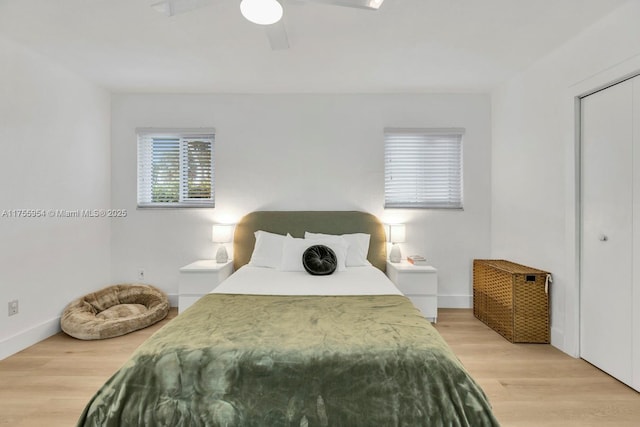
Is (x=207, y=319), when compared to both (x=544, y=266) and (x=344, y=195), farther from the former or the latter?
(x=544, y=266)

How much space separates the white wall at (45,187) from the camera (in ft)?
8.52

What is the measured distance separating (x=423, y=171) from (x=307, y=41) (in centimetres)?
205

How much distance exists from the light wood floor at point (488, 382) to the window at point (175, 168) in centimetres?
160

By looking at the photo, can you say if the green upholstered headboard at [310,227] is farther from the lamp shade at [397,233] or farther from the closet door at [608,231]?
the closet door at [608,231]

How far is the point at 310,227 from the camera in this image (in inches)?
145

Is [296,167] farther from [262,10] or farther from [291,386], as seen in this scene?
[291,386]

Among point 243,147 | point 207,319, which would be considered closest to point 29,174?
point 243,147

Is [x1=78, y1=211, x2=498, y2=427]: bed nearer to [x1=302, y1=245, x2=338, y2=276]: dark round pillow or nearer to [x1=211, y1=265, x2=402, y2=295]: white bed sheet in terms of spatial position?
[x1=211, y1=265, x2=402, y2=295]: white bed sheet

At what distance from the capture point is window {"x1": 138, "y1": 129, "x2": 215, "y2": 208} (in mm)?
3818

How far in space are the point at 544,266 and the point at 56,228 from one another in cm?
460

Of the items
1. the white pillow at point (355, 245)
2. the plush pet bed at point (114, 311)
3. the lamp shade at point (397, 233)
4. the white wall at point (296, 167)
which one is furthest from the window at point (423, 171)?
the plush pet bed at point (114, 311)

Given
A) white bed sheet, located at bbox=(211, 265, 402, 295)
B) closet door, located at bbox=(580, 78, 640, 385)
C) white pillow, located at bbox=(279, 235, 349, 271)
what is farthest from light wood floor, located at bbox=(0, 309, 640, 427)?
white pillow, located at bbox=(279, 235, 349, 271)

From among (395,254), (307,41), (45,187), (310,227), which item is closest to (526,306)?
(395,254)

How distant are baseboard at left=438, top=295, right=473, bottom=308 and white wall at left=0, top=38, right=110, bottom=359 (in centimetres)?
397
